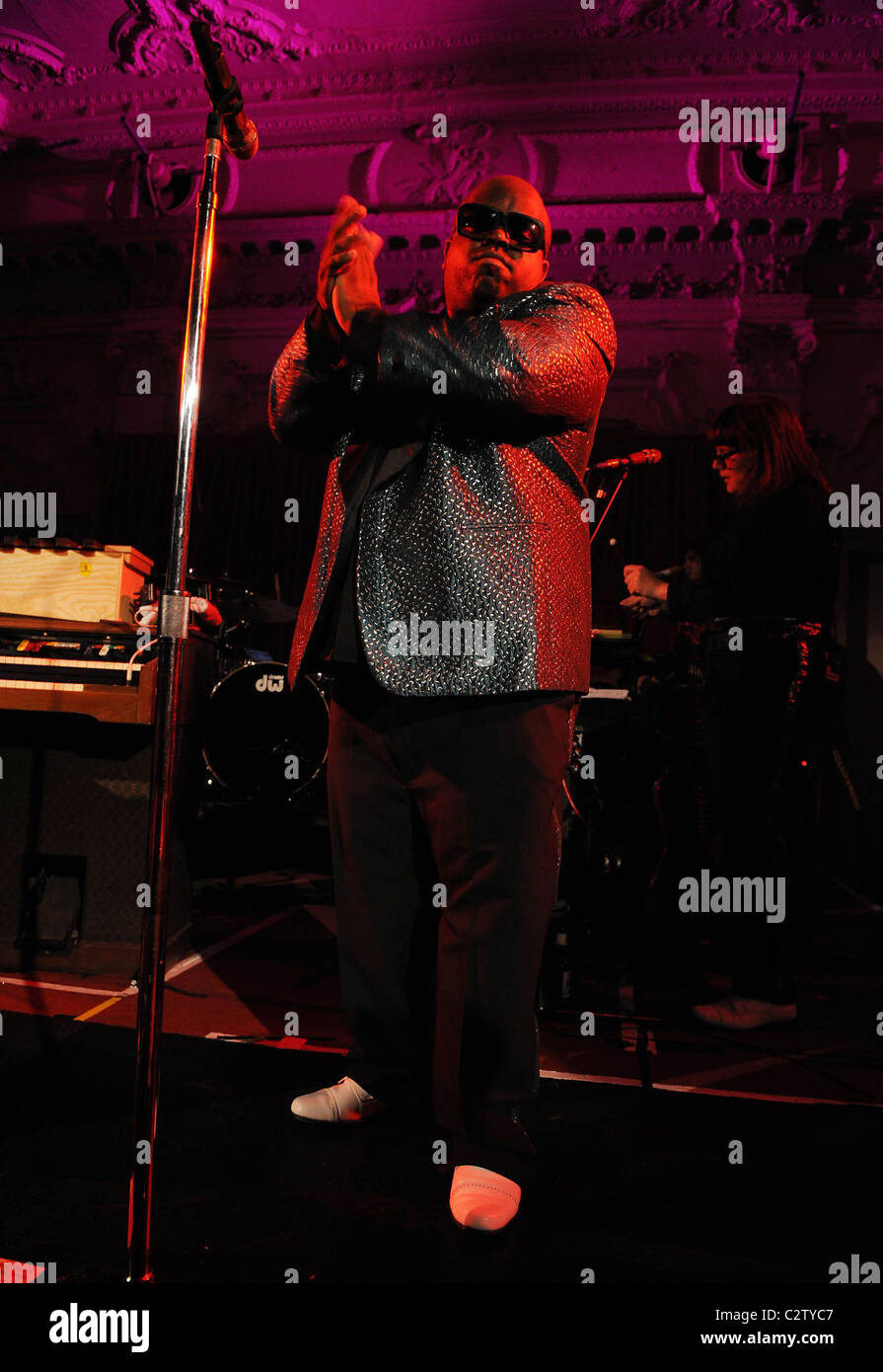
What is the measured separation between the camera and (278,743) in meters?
4.61

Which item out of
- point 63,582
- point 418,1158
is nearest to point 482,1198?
point 418,1158

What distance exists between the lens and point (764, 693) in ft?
8.61

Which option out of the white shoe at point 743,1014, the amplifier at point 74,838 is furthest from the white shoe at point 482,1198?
the amplifier at point 74,838

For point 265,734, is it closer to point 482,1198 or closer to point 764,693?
point 764,693

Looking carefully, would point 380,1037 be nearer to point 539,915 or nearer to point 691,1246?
point 539,915

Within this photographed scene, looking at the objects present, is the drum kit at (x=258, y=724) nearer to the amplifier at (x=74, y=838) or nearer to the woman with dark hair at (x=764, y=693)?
the amplifier at (x=74, y=838)

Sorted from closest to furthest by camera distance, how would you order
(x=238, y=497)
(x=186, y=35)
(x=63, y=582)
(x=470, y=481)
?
(x=470, y=481) → (x=63, y=582) → (x=186, y=35) → (x=238, y=497)

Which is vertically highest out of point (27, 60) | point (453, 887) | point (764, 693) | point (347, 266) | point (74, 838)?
point (27, 60)

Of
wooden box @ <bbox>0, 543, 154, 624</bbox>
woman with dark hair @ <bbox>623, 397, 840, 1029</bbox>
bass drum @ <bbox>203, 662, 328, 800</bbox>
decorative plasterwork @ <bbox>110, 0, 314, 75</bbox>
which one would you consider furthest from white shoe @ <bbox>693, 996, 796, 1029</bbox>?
decorative plasterwork @ <bbox>110, 0, 314, 75</bbox>

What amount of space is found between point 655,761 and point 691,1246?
2399 millimetres

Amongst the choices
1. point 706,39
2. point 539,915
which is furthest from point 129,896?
point 706,39

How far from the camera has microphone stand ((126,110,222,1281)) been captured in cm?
109

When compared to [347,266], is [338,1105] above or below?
below

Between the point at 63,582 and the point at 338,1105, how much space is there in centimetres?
212
